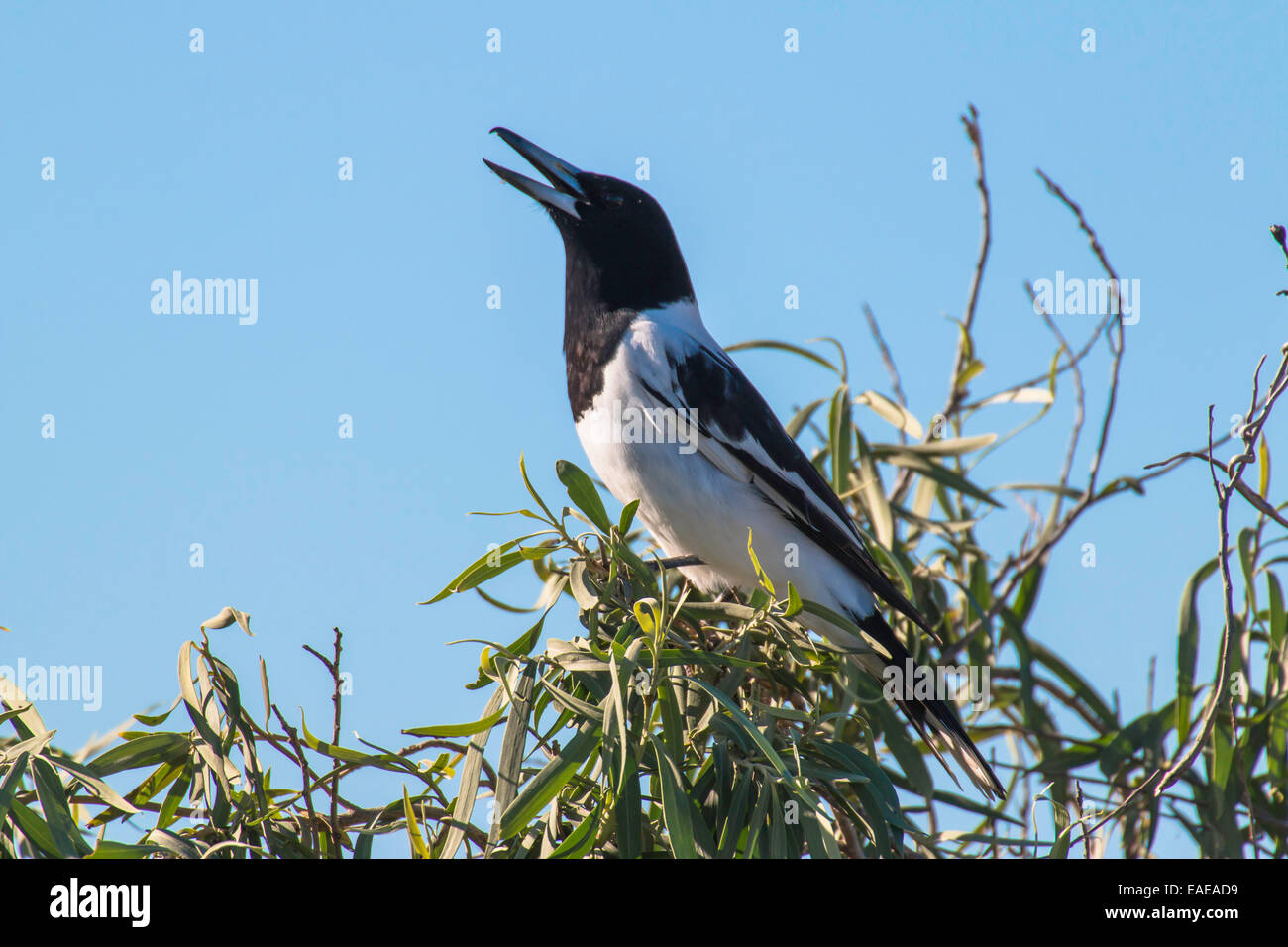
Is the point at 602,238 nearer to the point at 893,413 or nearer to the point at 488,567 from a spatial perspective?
the point at 893,413

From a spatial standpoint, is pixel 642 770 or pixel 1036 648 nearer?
pixel 642 770

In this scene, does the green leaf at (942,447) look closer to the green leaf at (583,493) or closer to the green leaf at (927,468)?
the green leaf at (927,468)

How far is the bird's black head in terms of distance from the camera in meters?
3.06

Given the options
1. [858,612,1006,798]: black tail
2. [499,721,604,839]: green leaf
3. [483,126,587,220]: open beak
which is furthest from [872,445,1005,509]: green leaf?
[499,721,604,839]: green leaf

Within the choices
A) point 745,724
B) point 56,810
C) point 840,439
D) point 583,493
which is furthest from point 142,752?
point 840,439

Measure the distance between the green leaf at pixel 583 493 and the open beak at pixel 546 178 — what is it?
149 cm

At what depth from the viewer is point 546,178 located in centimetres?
318

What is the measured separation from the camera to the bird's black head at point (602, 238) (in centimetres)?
306

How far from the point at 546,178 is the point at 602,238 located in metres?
0.24

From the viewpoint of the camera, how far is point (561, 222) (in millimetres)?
3148
